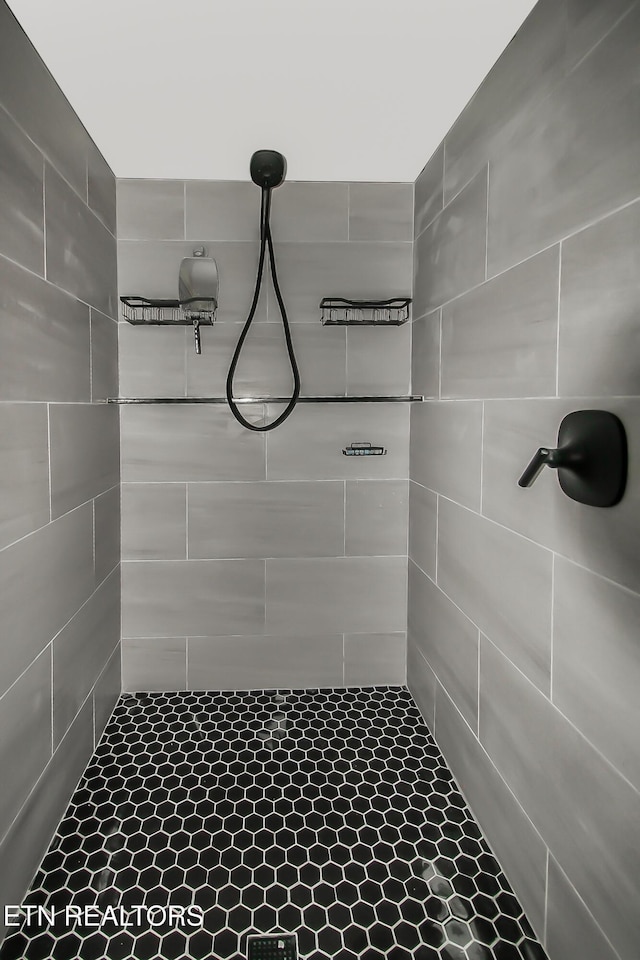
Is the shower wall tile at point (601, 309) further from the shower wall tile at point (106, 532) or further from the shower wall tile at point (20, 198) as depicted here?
the shower wall tile at point (106, 532)

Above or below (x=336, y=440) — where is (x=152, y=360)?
above

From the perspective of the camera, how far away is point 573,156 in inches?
36.7

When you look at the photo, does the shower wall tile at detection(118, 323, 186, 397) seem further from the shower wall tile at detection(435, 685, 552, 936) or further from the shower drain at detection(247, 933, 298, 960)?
the shower drain at detection(247, 933, 298, 960)

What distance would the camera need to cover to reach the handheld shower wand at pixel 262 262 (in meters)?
1.71

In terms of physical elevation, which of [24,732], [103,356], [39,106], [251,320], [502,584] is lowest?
[24,732]

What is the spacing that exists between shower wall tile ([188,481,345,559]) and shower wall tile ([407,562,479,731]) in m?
0.35

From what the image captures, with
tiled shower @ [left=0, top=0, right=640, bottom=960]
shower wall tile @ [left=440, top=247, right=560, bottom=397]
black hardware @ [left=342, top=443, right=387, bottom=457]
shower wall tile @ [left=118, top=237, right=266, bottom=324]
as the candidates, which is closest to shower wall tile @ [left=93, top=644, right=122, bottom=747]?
tiled shower @ [left=0, top=0, right=640, bottom=960]

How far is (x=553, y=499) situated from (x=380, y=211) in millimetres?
1379

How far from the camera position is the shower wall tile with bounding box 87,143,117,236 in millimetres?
1618

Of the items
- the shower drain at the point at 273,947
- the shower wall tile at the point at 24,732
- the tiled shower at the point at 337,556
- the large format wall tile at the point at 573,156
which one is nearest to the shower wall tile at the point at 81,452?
the tiled shower at the point at 337,556

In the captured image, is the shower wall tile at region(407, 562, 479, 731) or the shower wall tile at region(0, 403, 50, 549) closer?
the shower wall tile at region(0, 403, 50, 549)

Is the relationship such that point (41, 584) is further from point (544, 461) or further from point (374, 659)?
point (374, 659)

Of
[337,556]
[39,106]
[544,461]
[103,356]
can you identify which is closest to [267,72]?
[39,106]

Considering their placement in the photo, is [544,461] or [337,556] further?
[337,556]
